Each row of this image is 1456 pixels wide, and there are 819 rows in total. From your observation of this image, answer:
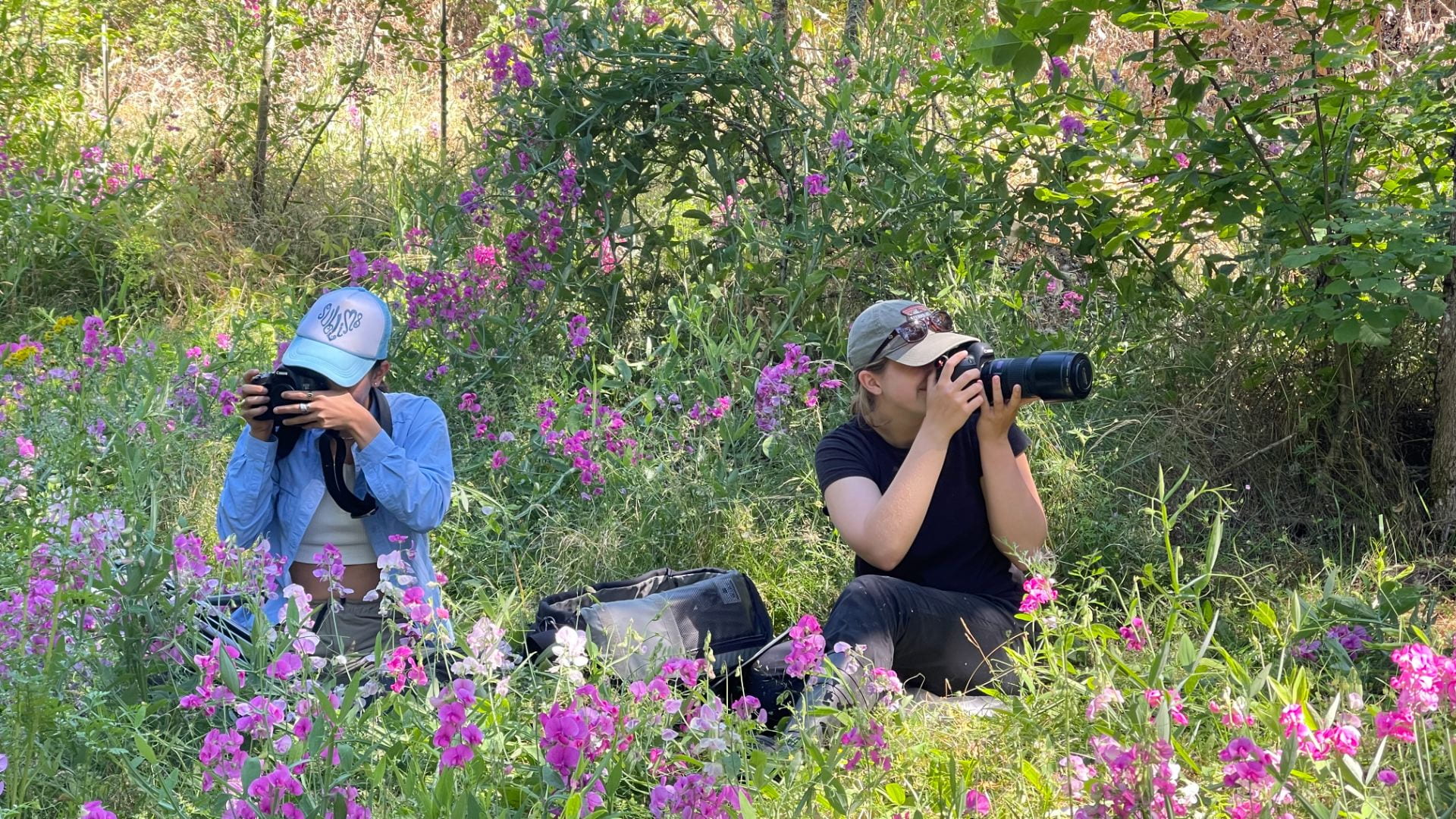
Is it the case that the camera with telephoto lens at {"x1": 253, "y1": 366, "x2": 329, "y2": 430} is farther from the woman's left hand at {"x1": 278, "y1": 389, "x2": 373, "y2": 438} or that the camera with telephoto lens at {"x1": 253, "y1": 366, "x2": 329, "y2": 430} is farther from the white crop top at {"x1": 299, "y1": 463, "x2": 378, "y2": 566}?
the white crop top at {"x1": 299, "y1": 463, "x2": 378, "y2": 566}

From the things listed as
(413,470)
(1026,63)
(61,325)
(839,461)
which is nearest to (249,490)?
(413,470)

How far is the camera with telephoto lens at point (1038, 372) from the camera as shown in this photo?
231 cm

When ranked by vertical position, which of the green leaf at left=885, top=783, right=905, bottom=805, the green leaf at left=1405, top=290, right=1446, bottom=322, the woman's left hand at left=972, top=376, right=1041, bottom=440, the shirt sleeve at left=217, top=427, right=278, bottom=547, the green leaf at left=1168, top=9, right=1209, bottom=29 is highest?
the green leaf at left=1168, top=9, right=1209, bottom=29

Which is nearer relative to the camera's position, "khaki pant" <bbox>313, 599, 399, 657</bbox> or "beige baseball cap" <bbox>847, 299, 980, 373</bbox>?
"khaki pant" <bbox>313, 599, 399, 657</bbox>

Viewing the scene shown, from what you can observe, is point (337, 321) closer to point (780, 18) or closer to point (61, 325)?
point (780, 18)

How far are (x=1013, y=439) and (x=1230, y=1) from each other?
0.93m

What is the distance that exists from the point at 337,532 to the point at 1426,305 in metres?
2.13

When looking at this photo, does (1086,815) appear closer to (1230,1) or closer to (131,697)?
(131,697)

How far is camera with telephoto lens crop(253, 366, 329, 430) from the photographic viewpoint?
244cm

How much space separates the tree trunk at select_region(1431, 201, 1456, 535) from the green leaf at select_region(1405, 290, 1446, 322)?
262 mm

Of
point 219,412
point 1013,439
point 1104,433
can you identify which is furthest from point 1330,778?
point 219,412

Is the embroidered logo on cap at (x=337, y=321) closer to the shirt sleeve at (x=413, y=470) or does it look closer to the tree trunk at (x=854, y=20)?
the shirt sleeve at (x=413, y=470)

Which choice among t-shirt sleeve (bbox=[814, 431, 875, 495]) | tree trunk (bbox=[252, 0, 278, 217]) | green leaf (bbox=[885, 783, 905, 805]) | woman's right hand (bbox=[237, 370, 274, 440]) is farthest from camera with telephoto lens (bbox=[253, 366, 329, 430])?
tree trunk (bbox=[252, 0, 278, 217])

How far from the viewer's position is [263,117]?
5.95 metres
